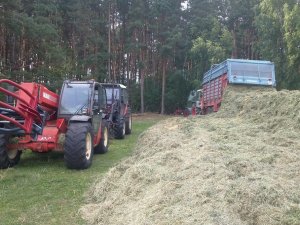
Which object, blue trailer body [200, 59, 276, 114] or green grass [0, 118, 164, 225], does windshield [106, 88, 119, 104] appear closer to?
blue trailer body [200, 59, 276, 114]

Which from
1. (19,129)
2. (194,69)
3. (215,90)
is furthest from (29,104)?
(194,69)

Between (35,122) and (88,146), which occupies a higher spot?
(35,122)

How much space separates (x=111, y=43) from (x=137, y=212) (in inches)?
1340

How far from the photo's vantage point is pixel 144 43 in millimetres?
37250

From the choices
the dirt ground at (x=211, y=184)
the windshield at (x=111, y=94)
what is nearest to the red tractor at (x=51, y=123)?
the dirt ground at (x=211, y=184)

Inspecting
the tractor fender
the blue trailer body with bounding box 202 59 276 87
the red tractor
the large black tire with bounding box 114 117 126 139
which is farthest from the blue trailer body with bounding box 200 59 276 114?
the tractor fender

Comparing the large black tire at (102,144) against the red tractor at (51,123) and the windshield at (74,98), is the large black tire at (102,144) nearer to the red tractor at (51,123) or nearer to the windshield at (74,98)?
the red tractor at (51,123)

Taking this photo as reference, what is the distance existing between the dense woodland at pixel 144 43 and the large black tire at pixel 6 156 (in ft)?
55.4

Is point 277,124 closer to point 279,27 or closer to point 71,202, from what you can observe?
point 71,202

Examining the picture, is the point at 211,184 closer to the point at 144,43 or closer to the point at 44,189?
the point at 44,189

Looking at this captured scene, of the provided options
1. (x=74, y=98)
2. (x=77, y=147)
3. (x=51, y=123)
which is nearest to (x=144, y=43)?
(x=74, y=98)

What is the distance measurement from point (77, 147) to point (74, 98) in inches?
68.5

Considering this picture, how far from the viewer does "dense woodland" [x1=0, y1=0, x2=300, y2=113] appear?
88.4 feet

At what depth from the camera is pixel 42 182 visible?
7652 millimetres
